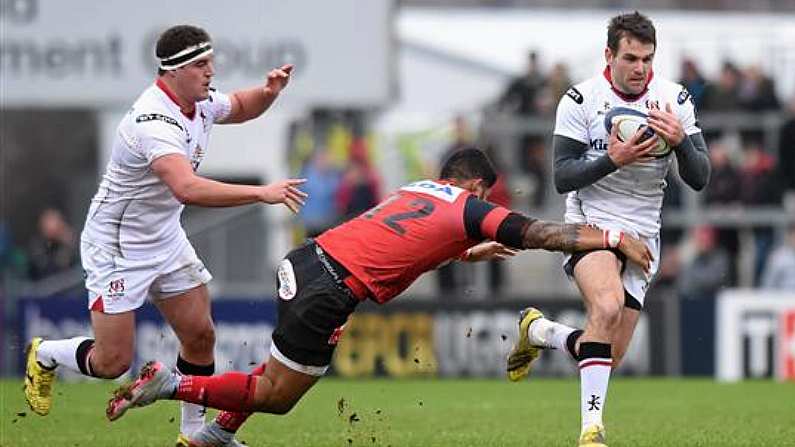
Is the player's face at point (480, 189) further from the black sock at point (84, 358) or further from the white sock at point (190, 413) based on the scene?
the black sock at point (84, 358)

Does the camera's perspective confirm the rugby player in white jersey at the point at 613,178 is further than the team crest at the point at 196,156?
No

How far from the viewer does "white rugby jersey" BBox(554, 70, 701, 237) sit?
1143 centimetres

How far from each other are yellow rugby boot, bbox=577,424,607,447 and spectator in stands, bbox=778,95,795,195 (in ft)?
43.2

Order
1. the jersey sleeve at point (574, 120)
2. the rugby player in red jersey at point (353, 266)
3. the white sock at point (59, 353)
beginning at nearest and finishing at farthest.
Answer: the rugby player in red jersey at point (353, 266), the jersey sleeve at point (574, 120), the white sock at point (59, 353)

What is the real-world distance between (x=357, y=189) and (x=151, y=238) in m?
11.3

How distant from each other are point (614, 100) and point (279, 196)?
2.33 m

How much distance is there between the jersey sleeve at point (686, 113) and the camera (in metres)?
11.4

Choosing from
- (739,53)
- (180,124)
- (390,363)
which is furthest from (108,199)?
(739,53)

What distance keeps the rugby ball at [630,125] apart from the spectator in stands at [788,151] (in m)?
12.1

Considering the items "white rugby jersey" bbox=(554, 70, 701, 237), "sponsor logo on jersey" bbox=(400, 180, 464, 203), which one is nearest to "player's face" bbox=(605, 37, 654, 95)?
"white rugby jersey" bbox=(554, 70, 701, 237)

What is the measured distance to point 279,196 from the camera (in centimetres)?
1039

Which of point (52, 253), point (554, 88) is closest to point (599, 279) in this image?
point (554, 88)

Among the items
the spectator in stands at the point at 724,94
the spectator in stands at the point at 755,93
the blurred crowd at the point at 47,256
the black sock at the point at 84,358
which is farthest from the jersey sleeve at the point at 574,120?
the blurred crowd at the point at 47,256

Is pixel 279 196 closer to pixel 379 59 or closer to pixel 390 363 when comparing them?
pixel 390 363
